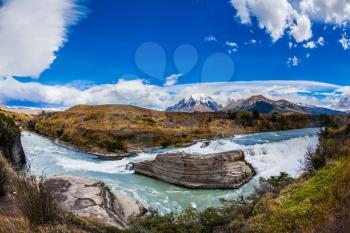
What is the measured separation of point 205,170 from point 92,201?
17180mm

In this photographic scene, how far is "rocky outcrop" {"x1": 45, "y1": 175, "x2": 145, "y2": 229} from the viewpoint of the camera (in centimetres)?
2378

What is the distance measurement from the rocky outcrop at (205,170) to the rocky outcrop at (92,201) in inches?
412

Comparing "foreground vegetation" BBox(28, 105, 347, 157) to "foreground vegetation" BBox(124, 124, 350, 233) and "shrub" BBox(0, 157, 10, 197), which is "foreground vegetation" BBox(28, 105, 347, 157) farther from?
"foreground vegetation" BBox(124, 124, 350, 233)

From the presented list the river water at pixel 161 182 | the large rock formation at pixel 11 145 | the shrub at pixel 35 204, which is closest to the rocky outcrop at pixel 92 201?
the river water at pixel 161 182

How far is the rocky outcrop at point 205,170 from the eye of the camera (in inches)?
1555

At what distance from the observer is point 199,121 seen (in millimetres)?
120875

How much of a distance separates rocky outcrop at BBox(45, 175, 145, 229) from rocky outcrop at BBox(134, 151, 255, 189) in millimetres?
10473

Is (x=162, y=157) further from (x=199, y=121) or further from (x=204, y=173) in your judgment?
(x=199, y=121)

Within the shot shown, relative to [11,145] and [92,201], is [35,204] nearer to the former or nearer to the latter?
[92,201]

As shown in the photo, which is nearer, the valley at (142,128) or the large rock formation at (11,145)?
the large rock formation at (11,145)

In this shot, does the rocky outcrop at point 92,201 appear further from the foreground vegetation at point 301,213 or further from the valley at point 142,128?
the valley at point 142,128

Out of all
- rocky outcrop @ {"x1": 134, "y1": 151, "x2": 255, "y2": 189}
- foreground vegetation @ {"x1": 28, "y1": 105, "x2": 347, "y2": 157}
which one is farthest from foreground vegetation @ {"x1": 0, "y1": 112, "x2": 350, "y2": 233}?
foreground vegetation @ {"x1": 28, "y1": 105, "x2": 347, "y2": 157}

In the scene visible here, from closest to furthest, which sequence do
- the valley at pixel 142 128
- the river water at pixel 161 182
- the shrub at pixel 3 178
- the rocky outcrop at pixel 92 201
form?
the shrub at pixel 3 178, the rocky outcrop at pixel 92 201, the river water at pixel 161 182, the valley at pixel 142 128

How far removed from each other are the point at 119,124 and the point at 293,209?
315 feet
